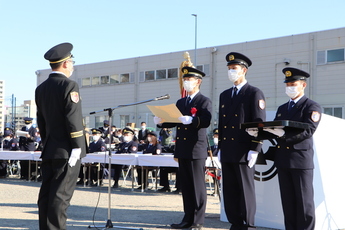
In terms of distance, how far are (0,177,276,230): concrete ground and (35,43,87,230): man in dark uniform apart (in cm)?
170

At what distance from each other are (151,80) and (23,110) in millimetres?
45037

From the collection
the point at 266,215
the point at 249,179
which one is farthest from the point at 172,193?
the point at 249,179

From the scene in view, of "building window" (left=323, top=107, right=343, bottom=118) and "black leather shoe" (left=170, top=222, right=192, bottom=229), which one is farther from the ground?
"building window" (left=323, top=107, right=343, bottom=118)

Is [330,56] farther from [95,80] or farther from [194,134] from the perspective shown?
[194,134]

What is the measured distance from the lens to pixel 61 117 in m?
5.36

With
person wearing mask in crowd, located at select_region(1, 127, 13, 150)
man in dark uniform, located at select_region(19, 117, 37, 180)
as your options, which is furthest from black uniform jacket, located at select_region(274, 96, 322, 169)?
person wearing mask in crowd, located at select_region(1, 127, 13, 150)

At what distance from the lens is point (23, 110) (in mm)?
73625

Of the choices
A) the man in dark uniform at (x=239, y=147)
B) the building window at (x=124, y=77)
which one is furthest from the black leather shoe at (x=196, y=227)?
the building window at (x=124, y=77)

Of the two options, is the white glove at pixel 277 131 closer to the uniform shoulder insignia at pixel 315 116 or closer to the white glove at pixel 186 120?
the uniform shoulder insignia at pixel 315 116

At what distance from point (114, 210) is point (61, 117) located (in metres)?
4.01

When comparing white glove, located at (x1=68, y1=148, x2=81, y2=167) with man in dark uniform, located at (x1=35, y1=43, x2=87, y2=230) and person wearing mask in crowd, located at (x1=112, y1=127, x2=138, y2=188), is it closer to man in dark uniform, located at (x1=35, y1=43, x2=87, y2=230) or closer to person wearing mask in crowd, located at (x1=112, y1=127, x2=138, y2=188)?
man in dark uniform, located at (x1=35, y1=43, x2=87, y2=230)

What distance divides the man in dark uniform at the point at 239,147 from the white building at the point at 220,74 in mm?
20020

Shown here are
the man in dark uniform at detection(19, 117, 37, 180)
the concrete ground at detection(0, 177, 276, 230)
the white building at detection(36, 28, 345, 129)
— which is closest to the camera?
the concrete ground at detection(0, 177, 276, 230)

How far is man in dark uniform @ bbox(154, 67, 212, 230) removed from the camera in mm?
6848
